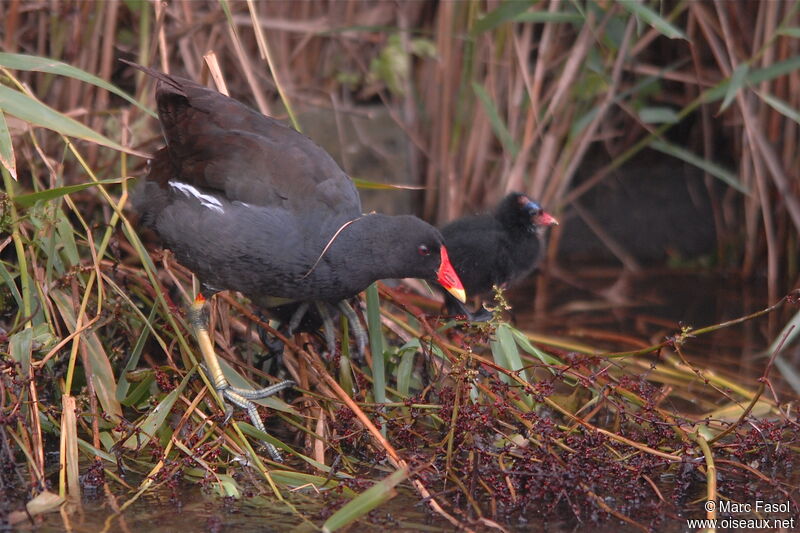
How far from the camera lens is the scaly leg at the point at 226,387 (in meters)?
2.68

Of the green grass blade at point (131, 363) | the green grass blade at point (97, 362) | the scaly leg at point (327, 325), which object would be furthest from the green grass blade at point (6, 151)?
the scaly leg at point (327, 325)

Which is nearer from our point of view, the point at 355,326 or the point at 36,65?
the point at 36,65

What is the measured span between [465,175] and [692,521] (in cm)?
260

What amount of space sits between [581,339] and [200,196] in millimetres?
1722

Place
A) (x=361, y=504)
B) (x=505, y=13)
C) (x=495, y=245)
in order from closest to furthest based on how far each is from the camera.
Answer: (x=361, y=504) < (x=495, y=245) < (x=505, y=13)

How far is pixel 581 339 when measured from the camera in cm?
389

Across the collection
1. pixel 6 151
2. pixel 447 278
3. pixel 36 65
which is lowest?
pixel 447 278

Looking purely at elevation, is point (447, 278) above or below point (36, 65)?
below

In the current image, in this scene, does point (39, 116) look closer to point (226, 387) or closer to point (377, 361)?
point (226, 387)

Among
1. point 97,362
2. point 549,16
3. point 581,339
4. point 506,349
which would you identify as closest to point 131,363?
point 97,362

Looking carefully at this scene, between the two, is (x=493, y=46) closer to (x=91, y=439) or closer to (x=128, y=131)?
(x=128, y=131)

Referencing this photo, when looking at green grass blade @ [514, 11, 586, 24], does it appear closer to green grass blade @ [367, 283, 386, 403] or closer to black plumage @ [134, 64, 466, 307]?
black plumage @ [134, 64, 466, 307]

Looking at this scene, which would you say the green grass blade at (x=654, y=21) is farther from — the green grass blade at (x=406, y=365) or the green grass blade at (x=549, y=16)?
the green grass blade at (x=406, y=365)

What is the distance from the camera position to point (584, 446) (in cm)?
246
